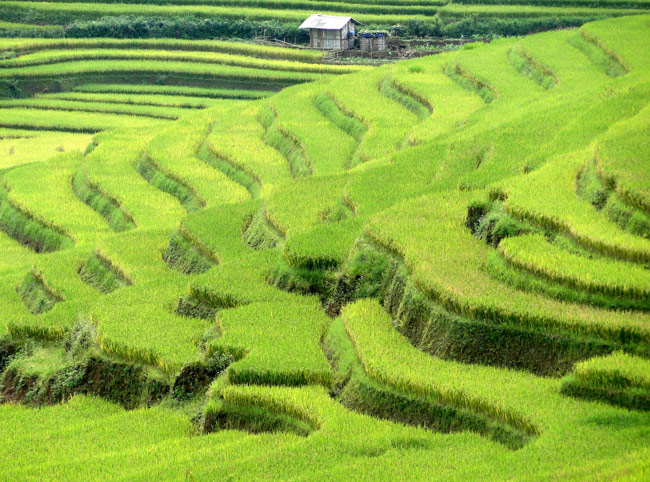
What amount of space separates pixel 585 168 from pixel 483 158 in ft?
11.4

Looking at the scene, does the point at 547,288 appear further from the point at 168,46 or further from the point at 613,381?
the point at 168,46

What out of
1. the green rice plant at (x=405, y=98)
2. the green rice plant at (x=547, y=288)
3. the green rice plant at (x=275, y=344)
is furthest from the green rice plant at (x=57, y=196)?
the green rice plant at (x=547, y=288)

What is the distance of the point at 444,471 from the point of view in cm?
874

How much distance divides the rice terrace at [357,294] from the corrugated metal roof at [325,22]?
1685 centimetres

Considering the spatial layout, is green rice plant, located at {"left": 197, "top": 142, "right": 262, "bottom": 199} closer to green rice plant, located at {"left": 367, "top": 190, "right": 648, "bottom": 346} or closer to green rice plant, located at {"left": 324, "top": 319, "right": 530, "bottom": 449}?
green rice plant, located at {"left": 367, "top": 190, "right": 648, "bottom": 346}

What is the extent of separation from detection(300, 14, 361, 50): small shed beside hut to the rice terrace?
17.3 m

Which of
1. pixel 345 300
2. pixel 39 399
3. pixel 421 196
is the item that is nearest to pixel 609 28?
pixel 421 196

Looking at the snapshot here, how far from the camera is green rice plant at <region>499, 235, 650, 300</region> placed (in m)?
10.1

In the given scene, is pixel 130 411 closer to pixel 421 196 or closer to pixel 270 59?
pixel 421 196

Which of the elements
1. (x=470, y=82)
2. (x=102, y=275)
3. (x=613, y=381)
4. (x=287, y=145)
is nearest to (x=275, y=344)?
(x=613, y=381)

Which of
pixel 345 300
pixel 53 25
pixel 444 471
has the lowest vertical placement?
pixel 53 25

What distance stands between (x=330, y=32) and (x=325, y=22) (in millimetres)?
462

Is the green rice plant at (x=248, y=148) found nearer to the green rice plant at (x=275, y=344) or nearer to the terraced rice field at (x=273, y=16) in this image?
the green rice plant at (x=275, y=344)

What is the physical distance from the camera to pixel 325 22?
43000mm
